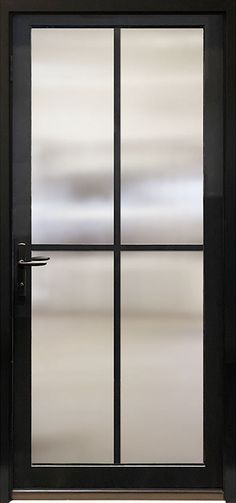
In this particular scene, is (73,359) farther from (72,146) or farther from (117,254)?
(72,146)

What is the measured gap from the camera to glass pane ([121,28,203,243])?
2.19 m

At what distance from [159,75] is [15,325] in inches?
41.9

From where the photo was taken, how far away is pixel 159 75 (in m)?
2.19

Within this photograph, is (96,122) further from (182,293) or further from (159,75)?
(182,293)

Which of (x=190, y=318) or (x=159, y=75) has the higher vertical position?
(x=159, y=75)

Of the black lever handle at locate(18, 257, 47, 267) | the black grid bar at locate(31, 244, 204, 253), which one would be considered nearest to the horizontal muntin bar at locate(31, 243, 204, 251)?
the black grid bar at locate(31, 244, 204, 253)

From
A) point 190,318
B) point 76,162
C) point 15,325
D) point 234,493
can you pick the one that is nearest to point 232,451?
point 234,493

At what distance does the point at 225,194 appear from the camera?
2.16 m

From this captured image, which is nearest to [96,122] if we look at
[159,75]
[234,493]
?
[159,75]

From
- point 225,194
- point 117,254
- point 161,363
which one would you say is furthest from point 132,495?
point 225,194

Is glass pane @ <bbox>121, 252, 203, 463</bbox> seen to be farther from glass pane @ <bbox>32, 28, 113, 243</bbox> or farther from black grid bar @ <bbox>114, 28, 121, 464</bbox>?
glass pane @ <bbox>32, 28, 113, 243</bbox>

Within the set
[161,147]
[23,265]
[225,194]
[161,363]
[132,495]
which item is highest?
[161,147]

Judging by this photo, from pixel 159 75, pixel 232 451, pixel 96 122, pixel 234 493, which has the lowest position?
pixel 234 493

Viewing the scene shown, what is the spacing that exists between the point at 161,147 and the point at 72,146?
0.33 m
